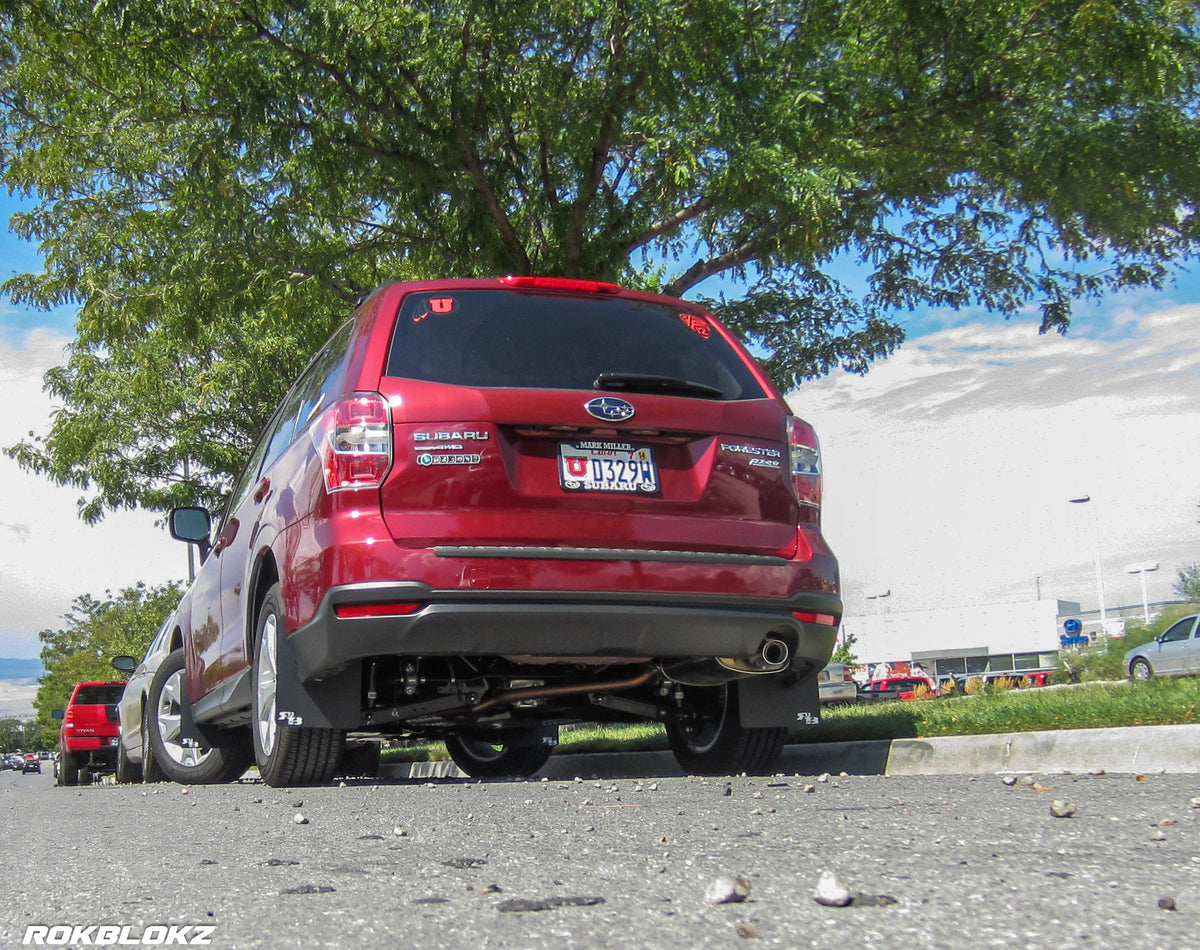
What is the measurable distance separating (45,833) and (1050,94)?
10.1m

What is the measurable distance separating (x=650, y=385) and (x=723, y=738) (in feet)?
5.69

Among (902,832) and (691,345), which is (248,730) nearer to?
(691,345)

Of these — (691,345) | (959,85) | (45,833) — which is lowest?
(45,833)

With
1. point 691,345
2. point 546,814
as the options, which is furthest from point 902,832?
point 691,345

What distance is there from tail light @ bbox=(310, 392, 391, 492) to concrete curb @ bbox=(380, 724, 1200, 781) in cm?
291

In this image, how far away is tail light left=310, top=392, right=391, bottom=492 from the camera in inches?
191

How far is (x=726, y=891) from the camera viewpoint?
2.57 m

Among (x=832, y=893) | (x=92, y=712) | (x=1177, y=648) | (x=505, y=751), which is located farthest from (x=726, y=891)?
(x=1177, y=648)

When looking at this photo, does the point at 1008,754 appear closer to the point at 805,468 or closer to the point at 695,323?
the point at 805,468

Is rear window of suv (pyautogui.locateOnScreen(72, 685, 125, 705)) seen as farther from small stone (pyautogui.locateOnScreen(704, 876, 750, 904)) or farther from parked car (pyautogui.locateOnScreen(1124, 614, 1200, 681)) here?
small stone (pyautogui.locateOnScreen(704, 876, 750, 904))

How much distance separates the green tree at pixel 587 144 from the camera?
10367 millimetres

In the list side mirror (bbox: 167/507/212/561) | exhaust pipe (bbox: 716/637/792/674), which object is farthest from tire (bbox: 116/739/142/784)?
exhaust pipe (bbox: 716/637/792/674)

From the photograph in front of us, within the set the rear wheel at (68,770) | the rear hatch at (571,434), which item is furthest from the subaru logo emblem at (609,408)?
the rear wheel at (68,770)

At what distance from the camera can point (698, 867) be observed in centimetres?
299
